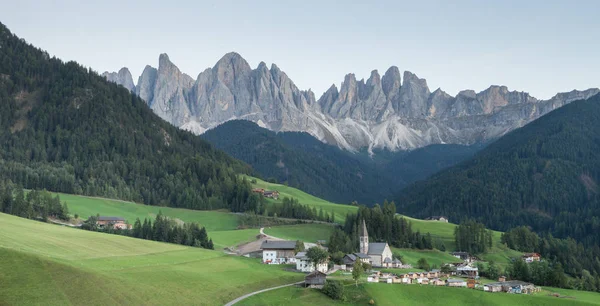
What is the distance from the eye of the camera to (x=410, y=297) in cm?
9594

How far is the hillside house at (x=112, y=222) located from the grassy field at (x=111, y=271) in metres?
26.0

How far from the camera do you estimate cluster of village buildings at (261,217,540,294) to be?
106062 millimetres

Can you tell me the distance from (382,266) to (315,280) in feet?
118

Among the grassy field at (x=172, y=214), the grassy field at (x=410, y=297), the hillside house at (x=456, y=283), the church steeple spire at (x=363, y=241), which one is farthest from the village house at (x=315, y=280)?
the grassy field at (x=172, y=214)

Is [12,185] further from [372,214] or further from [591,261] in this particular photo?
[591,261]

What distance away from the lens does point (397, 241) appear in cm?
15825

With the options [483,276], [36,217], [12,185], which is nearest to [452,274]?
[483,276]

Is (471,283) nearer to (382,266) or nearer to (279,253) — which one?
(382,266)

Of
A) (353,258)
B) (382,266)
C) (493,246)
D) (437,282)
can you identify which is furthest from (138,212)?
(493,246)

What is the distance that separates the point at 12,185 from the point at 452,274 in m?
117

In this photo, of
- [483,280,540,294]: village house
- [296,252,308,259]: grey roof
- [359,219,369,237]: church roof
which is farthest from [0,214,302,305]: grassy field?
[483,280,540,294]: village house

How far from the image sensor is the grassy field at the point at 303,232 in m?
163

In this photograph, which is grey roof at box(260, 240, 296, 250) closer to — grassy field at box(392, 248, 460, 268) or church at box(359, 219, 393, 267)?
church at box(359, 219, 393, 267)

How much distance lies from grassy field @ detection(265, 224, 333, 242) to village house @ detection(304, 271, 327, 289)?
60903 millimetres
